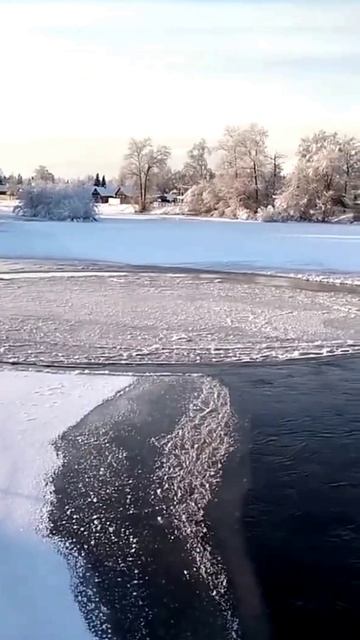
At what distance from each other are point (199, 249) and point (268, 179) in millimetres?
37011

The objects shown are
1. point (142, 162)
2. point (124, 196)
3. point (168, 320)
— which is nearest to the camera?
point (168, 320)

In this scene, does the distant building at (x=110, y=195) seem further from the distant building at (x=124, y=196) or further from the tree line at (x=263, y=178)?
the tree line at (x=263, y=178)

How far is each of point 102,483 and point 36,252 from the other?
19814 mm

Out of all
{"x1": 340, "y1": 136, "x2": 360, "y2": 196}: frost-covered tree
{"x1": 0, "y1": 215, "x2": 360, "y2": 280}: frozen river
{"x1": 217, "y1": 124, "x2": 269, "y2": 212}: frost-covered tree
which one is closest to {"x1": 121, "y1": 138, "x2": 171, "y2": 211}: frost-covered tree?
{"x1": 217, "y1": 124, "x2": 269, "y2": 212}: frost-covered tree

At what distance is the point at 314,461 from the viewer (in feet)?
18.2

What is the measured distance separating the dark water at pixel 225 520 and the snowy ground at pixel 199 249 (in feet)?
41.2

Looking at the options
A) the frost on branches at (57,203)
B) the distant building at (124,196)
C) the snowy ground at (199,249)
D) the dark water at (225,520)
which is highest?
the distant building at (124,196)

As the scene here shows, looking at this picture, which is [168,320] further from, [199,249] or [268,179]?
[268,179]

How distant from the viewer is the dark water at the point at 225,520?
359cm

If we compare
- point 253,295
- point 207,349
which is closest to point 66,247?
point 253,295

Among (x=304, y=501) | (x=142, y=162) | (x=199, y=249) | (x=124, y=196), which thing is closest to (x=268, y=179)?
(x=142, y=162)

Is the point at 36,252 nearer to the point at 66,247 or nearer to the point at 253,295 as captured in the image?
the point at 66,247

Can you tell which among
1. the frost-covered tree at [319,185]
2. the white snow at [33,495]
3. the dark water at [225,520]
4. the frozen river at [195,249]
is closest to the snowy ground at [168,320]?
the white snow at [33,495]

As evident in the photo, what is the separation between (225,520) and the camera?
14.9 ft
